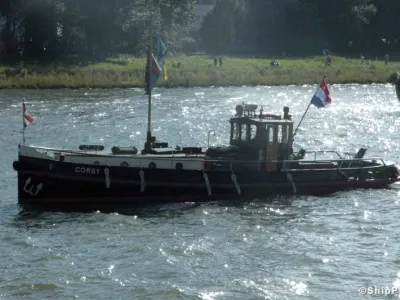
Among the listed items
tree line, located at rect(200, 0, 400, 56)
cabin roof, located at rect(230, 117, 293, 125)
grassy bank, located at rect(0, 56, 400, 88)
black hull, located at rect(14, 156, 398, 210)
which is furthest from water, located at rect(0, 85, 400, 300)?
tree line, located at rect(200, 0, 400, 56)

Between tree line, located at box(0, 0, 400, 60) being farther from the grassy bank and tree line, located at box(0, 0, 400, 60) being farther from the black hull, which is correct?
the black hull

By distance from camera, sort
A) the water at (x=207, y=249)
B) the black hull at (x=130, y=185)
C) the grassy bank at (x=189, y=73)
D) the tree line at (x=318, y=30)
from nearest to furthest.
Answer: the water at (x=207, y=249), the black hull at (x=130, y=185), the grassy bank at (x=189, y=73), the tree line at (x=318, y=30)

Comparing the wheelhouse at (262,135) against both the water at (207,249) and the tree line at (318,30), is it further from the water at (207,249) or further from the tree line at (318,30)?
the tree line at (318,30)

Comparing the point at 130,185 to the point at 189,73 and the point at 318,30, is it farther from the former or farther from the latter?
the point at 318,30

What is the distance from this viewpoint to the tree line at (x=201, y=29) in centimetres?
9738

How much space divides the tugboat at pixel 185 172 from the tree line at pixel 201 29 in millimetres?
59359

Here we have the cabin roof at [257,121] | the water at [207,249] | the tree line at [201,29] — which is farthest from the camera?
the tree line at [201,29]

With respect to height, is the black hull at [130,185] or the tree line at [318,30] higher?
the tree line at [318,30]

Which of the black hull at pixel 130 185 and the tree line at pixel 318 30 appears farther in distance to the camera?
the tree line at pixel 318 30

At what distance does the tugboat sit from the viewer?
109 feet

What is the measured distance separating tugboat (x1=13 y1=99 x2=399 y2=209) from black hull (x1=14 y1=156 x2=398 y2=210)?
0.12 feet

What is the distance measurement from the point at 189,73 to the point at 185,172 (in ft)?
178

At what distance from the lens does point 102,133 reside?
179ft

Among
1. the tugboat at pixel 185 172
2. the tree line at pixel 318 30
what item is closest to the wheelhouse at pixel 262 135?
the tugboat at pixel 185 172
